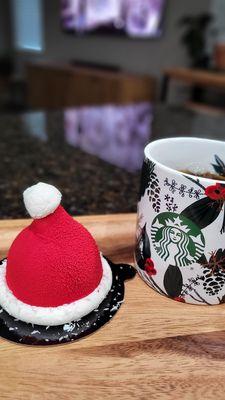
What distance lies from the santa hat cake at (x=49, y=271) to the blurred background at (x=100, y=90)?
0.21 m

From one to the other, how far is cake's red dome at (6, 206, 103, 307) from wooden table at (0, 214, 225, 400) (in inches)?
1.6

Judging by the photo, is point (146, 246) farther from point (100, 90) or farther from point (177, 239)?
point (100, 90)

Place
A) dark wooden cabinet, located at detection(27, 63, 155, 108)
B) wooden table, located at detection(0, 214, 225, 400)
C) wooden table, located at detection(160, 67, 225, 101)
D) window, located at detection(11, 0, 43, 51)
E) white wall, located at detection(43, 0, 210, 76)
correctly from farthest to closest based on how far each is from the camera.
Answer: window, located at detection(11, 0, 43, 51) → dark wooden cabinet, located at detection(27, 63, 155, 108) → white wall, located at detection(43, 0, 210, 76) → wooden table, located at detection(160, 67, 225, 101) → wooden table, located at detection(0, 214, 225, 400)

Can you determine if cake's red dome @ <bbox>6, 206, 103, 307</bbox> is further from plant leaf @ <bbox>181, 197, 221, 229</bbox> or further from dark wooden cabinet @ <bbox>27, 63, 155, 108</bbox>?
dark wooden cabinet @ <bbox>27, 63, 155, 108</bbox>

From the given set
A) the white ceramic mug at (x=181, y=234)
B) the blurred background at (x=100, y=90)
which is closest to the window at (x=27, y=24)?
the blurred background at (x=100, y=90)

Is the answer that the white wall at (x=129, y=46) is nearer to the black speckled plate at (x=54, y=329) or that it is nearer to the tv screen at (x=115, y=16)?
the tv screen at (x=115, y=16)

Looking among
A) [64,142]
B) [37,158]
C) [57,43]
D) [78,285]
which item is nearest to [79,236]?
[78,285]

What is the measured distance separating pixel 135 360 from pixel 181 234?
115mm

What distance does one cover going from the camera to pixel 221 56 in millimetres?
2547

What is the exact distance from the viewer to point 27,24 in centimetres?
545

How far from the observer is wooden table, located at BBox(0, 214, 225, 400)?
268 mm

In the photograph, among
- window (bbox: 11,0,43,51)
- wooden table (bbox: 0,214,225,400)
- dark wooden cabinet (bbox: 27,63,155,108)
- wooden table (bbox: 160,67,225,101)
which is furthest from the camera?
window (bbox: 11,0,43,51)

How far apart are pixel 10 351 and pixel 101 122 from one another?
0.87 meters

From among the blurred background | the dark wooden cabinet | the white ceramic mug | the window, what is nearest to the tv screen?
the blurred background
